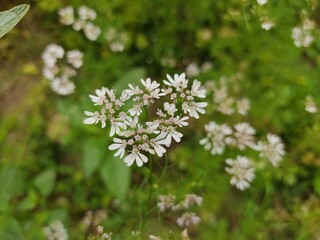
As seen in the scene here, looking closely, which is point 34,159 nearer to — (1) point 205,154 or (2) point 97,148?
(2) point 97,148

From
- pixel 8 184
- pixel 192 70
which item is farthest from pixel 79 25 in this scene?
pixel 8 184

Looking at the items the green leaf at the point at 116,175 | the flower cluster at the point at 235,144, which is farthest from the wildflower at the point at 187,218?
the green leaf at the point at 116,175

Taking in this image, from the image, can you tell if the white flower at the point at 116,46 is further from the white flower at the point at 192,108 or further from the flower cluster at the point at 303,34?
the white flower at the point at 192,108

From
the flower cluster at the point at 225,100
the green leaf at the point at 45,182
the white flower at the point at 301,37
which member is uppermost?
the white flower at the point at 301,37

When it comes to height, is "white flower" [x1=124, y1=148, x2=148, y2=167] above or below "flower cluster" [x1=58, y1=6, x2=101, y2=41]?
above

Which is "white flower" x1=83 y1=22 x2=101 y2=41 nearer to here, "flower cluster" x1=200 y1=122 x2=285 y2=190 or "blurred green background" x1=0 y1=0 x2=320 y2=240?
"blurred green background" x1=0 y1=0 x2=320 y2=240

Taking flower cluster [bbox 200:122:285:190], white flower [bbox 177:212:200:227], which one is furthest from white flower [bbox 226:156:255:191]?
white flower [bbox 177:212:200:227]

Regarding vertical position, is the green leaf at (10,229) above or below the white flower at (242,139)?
below

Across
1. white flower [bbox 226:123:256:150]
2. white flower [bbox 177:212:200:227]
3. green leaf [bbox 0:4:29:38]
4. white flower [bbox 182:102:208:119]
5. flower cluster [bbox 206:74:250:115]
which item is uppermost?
green leaf [bbox 0:4:29:38]
